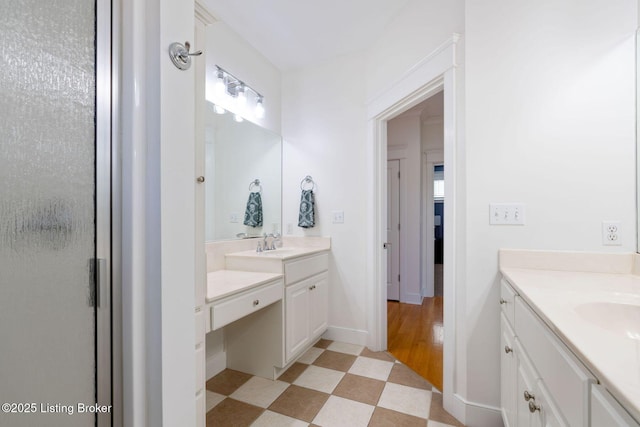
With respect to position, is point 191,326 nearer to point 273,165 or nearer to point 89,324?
point 89,324

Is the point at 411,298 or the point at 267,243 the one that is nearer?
the point at 267,243

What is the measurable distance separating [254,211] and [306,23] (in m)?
1.60

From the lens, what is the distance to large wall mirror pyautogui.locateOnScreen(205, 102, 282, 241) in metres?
2.23

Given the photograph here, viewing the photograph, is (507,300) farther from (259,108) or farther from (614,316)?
(259,108)

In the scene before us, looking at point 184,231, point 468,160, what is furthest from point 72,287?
point 468,160

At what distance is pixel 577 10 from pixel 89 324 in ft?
7.69

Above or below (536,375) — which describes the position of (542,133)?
above

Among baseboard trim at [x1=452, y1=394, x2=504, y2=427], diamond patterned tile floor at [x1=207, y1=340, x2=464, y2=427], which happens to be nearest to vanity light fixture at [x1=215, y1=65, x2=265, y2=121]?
diamond patterned tile floor at [x1=207, y1=340, x2=464, y2=427]

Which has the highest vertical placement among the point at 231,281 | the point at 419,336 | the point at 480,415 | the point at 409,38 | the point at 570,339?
the point at 409,38

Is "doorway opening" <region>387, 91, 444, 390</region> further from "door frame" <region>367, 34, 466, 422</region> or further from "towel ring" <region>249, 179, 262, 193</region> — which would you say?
"towel ring" <region>249, 179, 262, 193</region>

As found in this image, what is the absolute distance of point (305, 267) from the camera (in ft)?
7.91


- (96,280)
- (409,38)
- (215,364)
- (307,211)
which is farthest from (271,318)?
(409,38)

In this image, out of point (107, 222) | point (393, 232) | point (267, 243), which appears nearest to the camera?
point (107, 222)

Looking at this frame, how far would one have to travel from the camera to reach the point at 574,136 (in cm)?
150
